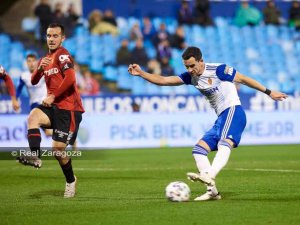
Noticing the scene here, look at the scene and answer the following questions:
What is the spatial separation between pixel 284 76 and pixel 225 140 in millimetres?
17633

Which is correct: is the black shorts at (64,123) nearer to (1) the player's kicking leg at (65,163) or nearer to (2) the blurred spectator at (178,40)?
(1) the player's kicking leg at (65,163)

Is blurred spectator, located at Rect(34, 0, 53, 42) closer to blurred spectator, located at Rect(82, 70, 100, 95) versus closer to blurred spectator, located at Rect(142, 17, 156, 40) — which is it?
blurred spectator, located at Rect(82, 70, 100, 95)

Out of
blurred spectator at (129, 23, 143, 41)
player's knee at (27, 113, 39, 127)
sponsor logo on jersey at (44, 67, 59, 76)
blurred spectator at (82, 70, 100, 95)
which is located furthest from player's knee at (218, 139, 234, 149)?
blurred spectator at (129, 23, 143, 41)

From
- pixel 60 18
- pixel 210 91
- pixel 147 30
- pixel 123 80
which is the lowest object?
pixel 210 91

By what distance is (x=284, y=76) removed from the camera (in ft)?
87.2

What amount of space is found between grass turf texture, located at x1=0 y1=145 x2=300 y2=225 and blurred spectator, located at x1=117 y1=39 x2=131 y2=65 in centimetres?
741

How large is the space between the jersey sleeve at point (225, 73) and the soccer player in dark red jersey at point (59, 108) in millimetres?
1999

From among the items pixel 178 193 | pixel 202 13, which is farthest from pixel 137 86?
pixel 178 193

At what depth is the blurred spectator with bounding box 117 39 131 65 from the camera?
24.6 meters

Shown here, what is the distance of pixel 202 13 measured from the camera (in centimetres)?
2723

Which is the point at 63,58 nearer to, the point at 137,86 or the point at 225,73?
the point at 225,73

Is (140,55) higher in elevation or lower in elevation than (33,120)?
higher

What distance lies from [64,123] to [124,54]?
14.7m

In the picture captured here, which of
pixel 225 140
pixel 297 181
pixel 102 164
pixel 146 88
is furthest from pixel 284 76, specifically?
pixel 225 140
